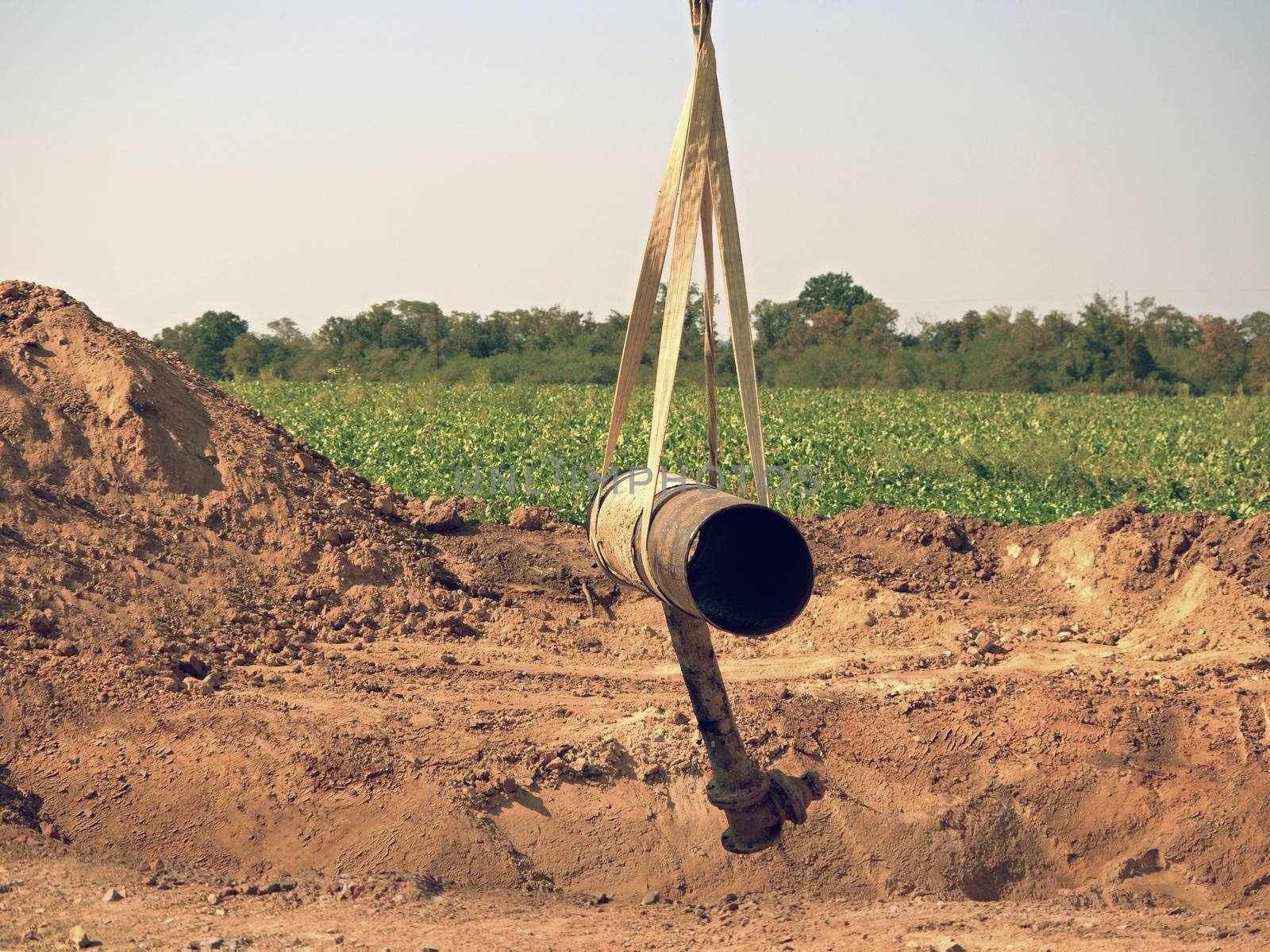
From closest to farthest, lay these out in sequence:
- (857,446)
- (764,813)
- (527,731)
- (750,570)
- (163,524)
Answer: (750,570) → (764,813) → (527,731) → (163,524) → (857,446)

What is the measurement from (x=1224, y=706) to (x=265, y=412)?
68.4 ft

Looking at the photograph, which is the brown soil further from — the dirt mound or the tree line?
the tree line

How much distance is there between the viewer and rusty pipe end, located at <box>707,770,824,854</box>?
16.0 ft

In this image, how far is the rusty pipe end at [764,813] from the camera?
16.0 feet

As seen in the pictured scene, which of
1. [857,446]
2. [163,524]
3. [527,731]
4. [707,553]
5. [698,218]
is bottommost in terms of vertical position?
[527,731]

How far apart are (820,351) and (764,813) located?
1671 inches

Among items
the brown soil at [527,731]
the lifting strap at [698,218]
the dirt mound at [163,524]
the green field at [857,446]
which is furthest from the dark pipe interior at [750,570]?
the green field at [857,446]

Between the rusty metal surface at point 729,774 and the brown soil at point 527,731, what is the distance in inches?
17.7

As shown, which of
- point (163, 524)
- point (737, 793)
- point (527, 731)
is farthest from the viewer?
point (163, 524)

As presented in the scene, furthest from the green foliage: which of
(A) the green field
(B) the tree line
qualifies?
(A) the green field

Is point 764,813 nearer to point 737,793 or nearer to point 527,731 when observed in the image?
point 737,793

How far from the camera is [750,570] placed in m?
4.70

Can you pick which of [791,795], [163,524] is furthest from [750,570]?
[163,524]

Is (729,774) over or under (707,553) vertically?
under
